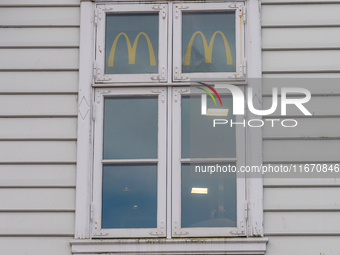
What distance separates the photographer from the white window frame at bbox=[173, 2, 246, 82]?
400 cm

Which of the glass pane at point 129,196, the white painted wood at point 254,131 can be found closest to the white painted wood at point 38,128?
the glass pane at point 129,196

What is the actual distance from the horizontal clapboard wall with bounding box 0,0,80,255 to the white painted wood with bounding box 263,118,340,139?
1618mm

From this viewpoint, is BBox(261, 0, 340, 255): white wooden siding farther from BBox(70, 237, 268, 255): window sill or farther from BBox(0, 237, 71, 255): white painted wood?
BBox(0, 237, 71, 255): white painted wood

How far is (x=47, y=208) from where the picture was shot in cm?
383

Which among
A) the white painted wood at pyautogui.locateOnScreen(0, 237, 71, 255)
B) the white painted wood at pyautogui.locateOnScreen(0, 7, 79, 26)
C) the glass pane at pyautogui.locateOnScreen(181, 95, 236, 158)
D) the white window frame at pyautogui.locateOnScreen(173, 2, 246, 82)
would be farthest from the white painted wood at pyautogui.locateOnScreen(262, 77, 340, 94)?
the white painted wood at pyautogui.locateOnScreen(0, 237, 71, 255)

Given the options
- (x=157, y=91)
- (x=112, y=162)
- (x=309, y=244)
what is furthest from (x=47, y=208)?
(x=309, y=244)

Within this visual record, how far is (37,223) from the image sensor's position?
3814 millimetres

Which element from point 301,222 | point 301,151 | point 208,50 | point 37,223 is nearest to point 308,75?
point 301,151

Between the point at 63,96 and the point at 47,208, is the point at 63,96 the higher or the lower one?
the higher one

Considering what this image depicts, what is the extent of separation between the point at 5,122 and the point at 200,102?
5.33ft

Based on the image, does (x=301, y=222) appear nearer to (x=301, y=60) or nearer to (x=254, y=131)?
(x=254, y=131)

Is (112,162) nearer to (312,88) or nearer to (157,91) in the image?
(157,91)

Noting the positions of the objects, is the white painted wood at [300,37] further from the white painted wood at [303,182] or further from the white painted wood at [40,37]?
the white painted wood at [40,37]

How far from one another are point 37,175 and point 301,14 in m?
2.58
